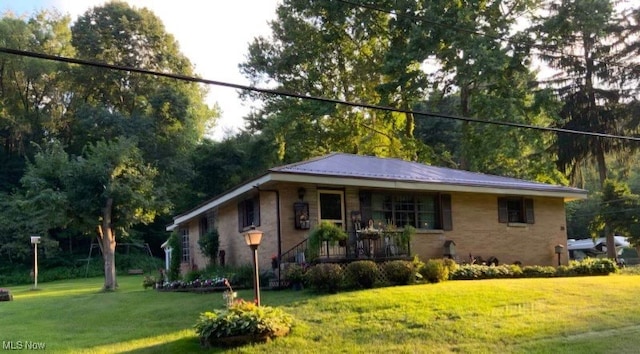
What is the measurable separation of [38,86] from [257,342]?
43899 millimetres

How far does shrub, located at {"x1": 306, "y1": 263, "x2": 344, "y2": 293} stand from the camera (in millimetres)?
12156

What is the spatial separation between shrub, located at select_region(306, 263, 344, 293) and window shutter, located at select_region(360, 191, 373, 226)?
4.27 meters

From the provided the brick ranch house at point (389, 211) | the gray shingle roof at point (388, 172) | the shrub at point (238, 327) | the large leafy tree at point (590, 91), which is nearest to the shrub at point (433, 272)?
the brick ranch house at point (389, 211)

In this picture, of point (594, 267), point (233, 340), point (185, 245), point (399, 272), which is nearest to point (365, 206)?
point (399, 272)

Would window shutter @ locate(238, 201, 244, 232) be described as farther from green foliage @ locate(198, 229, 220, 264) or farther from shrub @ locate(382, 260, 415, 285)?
shrub @ locate(382, 260, 415, 285)

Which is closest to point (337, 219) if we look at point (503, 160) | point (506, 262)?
point (506, 262)

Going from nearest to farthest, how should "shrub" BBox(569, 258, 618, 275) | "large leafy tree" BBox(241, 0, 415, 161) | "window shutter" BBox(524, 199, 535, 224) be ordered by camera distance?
"shrub" BBox(569, 258, 618, 275) < "window shutter" BBox(524, 199, 535, 224) < "large leafy tree" BBox(241, 0, 415, 161)

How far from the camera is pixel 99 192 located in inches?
837

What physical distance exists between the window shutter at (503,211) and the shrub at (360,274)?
7967 mm

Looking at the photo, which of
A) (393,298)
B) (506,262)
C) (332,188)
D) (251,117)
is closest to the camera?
(393,298)

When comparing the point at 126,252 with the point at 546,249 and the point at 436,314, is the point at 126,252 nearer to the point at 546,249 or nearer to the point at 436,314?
the point at 546,249

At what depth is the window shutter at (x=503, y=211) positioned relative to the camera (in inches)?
754

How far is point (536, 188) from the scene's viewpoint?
760 inches

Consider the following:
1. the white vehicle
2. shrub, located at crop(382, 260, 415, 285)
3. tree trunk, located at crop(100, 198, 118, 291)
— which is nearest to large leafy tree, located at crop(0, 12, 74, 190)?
tree trunk, located at crop(100, 198, 118, 291)
